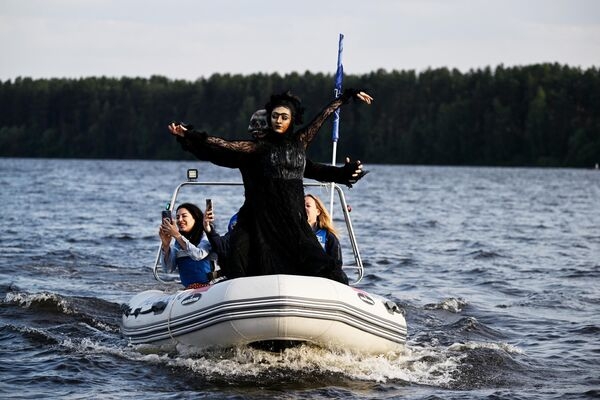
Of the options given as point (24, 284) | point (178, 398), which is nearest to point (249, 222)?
point (178, 398)

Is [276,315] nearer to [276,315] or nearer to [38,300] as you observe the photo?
[276,315]

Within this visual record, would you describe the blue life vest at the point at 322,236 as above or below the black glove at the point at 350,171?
below

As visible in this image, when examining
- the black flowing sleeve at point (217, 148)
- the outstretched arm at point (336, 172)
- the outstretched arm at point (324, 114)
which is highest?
the outstretched arm at point (324, 114)

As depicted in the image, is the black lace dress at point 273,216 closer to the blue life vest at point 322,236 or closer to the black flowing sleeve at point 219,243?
the black flowing sleeve at point 219,243

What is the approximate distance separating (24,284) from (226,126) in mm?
96331

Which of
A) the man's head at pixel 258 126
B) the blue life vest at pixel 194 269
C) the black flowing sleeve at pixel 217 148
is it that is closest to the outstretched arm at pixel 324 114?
the man's head at pixel 258 126

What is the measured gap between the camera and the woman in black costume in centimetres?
886

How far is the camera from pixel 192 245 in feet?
32.3

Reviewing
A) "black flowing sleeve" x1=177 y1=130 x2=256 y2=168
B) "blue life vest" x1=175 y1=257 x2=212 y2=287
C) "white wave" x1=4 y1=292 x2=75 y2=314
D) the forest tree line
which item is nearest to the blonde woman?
"blue life vest" x1=175 y1=257 x2=212 y2=287

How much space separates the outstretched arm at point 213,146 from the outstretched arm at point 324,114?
42 cm

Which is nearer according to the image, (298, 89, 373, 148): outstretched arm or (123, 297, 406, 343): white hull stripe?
(123, 297, 406, 343): white hull stripe

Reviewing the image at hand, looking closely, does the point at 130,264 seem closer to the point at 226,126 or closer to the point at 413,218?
the point at 413,218

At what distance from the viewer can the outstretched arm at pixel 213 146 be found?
860 centimetres

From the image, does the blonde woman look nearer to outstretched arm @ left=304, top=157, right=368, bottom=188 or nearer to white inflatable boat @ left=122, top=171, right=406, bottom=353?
outstretched arm @ left=304, top=157, right=368, bottom=188
